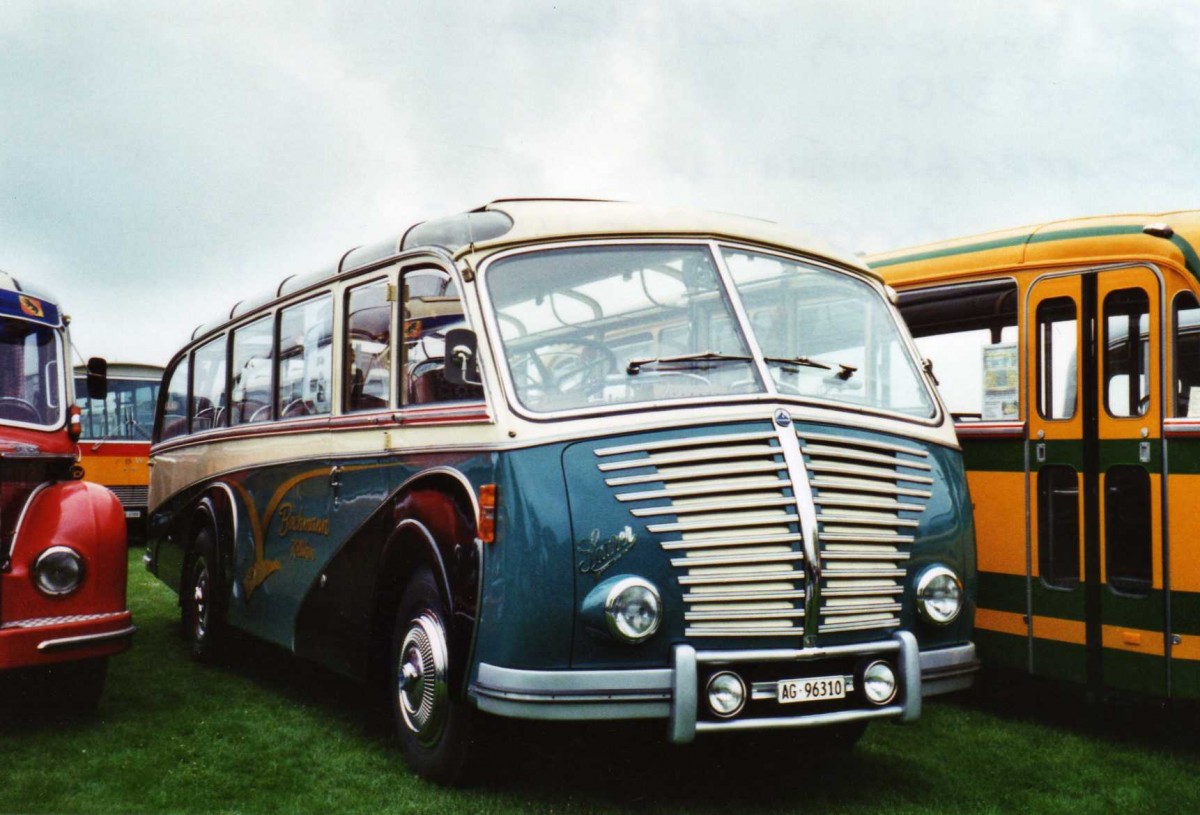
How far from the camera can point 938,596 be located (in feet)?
17.5

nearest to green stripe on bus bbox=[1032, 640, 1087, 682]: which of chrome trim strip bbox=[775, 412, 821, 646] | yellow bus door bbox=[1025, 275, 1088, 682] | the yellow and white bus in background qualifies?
yellow bus door bbox=[1025, 275, 1088, 682]

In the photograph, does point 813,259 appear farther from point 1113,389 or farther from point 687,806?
point 687,806

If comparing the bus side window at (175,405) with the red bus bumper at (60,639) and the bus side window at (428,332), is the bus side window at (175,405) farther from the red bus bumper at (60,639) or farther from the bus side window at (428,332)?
the bus side window at (428,332)

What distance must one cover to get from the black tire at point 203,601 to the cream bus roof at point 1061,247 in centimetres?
524

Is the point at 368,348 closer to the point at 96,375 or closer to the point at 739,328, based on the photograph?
the point at 739,328

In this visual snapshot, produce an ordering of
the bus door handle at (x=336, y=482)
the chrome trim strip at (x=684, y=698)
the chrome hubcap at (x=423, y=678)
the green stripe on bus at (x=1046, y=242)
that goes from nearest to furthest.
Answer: the chrome trim strip at (x=684, y=698) < the chrome hubcap at (x=423, y=678) < the green stripe on bus at (x=1046, y=242) < the bus door handle at (x=336, y=482)

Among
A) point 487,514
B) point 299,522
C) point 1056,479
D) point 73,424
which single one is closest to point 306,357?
point 299,522

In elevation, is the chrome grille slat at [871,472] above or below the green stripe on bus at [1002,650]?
above

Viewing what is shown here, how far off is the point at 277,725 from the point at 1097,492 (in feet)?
15.8

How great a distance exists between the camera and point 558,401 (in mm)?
5047

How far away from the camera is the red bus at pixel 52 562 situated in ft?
18.8

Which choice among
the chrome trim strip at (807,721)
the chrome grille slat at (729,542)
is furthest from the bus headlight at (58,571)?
the chrome trim strip at (807,721)

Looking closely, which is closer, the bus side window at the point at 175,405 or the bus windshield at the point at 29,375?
the bus windshield at the point at 29,375

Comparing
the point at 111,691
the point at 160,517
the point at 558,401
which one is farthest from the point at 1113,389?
the point at 160,517
